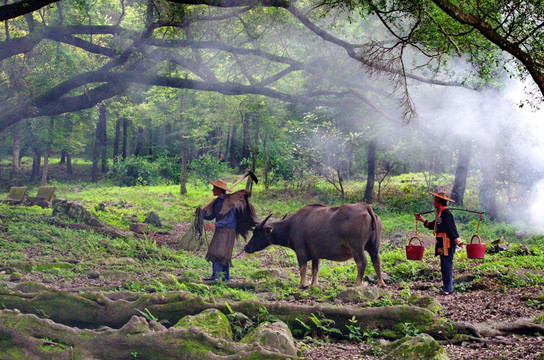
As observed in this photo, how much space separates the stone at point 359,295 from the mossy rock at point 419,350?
279 cm

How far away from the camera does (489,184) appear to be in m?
20.8

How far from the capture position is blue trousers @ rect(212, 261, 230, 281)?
981cm

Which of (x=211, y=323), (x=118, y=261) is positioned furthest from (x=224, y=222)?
(x=211, y=323)

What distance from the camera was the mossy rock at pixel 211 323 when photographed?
615 centimetres

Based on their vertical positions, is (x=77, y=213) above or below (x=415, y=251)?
below

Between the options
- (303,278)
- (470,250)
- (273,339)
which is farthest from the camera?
(303,278)

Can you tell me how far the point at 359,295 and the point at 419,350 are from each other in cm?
306

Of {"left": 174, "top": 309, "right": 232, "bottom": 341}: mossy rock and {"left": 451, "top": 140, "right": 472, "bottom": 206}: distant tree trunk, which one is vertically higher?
{"left": 451, "top": 140, "right": 472, "bottom": 206}: distant tree trunk

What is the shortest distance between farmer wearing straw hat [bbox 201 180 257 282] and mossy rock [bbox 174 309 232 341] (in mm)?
3123

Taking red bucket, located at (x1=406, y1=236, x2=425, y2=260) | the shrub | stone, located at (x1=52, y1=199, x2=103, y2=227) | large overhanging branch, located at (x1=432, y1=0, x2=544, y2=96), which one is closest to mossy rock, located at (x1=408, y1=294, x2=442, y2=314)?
red bucket, located at (x1=406, y1=236, x2=425, y2=260)

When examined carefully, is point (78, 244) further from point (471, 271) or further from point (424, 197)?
point (424, 197)

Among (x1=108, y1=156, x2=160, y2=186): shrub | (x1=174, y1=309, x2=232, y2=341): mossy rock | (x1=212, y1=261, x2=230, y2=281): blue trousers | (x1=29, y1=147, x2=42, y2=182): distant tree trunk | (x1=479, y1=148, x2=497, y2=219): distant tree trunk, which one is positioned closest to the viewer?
(x1=174, y1=309, x2=232, y2=341): mossy rock

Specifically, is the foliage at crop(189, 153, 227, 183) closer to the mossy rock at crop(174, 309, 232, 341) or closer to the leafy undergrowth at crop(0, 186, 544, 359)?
the leafy undergrowth at crop(0, 186, 544, 359)

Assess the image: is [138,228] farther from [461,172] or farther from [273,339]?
[461,172]
